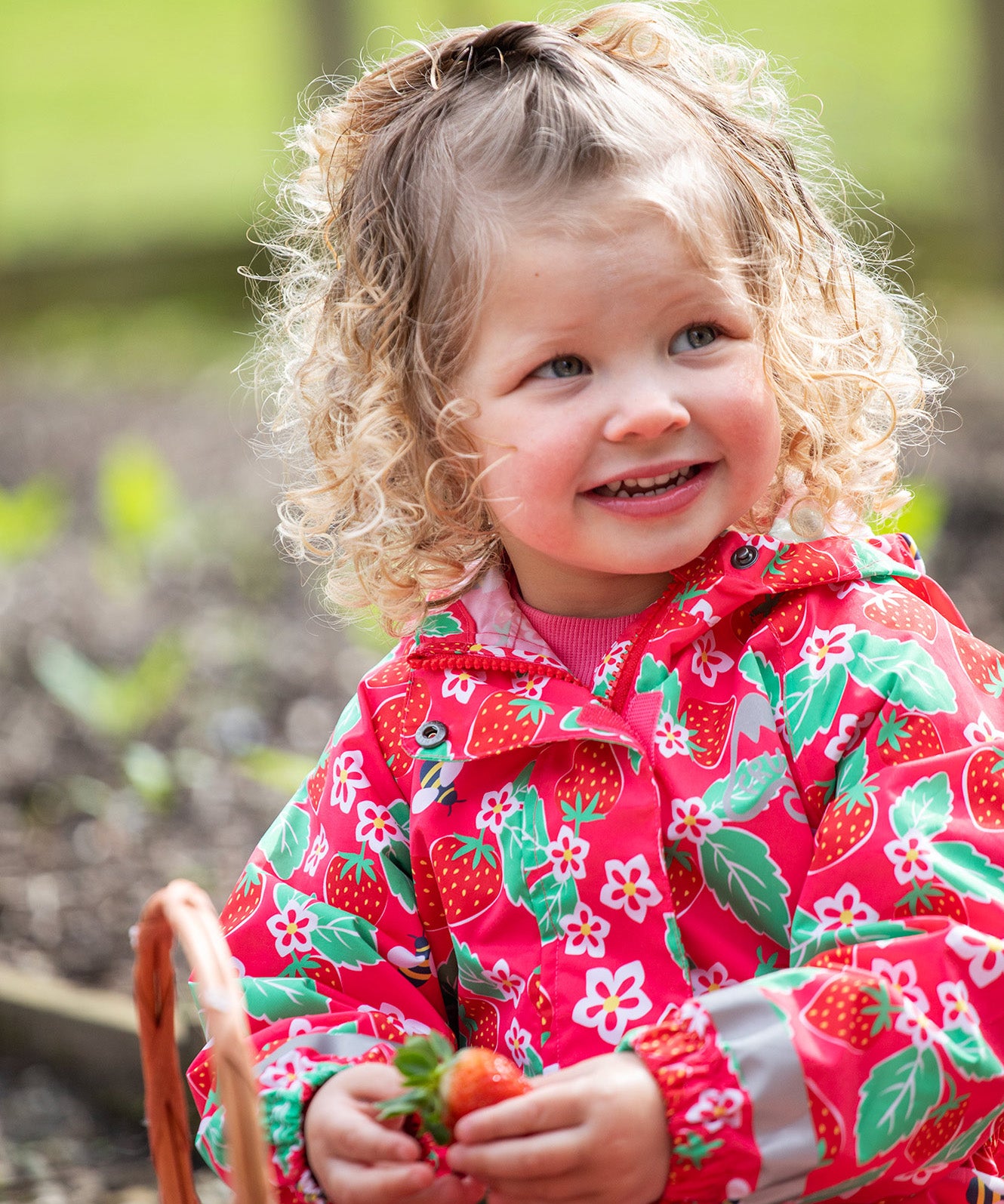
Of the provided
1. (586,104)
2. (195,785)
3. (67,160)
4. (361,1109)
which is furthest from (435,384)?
(67,160)

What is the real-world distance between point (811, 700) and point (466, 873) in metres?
0.44

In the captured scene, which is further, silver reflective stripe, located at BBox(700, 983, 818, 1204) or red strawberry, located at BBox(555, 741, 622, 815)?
red strawberry, located at BBox(555, 741, 622, 815)

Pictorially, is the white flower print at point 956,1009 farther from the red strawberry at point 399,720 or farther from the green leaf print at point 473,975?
the red strawberry at point 399,720

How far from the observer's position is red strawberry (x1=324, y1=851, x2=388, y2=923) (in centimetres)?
166

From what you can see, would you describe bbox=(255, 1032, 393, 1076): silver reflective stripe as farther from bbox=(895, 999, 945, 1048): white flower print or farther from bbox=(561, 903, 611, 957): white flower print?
bbox=(895, 999, 945, 1048): white flower print

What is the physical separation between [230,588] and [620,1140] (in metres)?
3.37

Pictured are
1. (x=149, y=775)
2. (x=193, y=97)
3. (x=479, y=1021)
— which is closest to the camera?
(x=479, y=1021)

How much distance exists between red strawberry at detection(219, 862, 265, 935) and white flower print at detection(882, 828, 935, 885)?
0.75 metres

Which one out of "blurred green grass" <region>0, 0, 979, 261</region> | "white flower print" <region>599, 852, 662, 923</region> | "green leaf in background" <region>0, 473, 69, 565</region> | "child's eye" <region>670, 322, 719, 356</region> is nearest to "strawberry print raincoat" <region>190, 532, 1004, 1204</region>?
"white flower print" <region>599, 852, 662, 923</region>

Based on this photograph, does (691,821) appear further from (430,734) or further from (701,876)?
(430,734)

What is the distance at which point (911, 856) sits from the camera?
135 centimetres

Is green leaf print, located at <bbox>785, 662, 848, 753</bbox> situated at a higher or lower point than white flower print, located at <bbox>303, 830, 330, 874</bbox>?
higher

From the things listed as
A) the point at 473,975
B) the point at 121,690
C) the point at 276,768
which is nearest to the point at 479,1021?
the point at 473,975

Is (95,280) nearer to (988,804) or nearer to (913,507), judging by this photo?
(913,507)
